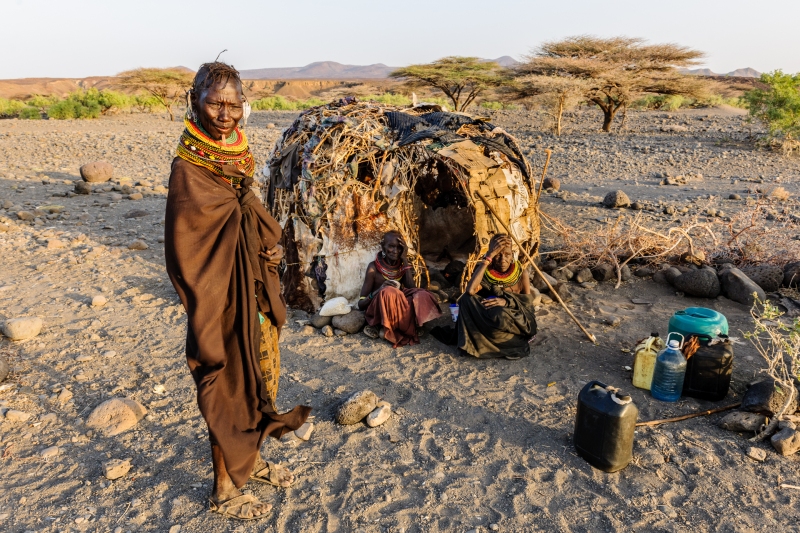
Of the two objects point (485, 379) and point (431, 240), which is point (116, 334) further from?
point (431, 240)

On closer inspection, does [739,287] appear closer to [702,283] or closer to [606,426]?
[702,283]

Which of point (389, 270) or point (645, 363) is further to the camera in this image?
point (389, 270)

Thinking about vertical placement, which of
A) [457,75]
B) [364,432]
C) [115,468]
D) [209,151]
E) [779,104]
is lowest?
[364,432]

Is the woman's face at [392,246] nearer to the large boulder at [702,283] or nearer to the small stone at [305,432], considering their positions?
the small stone at [305,432]

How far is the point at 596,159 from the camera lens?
12.2 m

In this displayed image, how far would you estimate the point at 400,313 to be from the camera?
4656 millimetres

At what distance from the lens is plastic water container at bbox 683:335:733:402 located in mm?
3676

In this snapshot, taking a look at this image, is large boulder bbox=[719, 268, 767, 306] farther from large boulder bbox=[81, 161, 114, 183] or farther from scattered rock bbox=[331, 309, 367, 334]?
→ large boulder bbox=[81, 161, 114, 183]

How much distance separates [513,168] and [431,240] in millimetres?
1699

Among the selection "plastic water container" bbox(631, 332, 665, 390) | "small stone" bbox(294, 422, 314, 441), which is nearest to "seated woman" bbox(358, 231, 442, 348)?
"small stone" bbox(294, 422, 314, 441)

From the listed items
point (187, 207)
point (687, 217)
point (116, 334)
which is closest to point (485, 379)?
point (187, 207)

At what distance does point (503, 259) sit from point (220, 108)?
2806 mm

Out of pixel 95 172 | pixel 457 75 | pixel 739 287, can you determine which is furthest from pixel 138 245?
pixel 457 75

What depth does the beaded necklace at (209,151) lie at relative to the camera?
2299 mm
